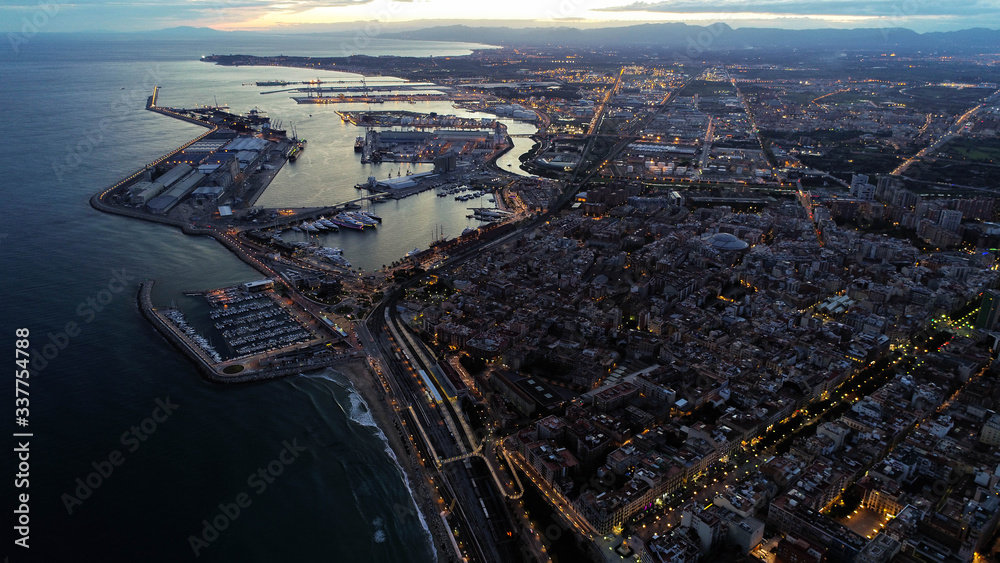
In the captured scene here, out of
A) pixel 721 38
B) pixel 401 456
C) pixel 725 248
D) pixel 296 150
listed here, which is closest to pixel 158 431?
pixel 401 456

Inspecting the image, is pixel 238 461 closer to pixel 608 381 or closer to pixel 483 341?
pixel 483 341

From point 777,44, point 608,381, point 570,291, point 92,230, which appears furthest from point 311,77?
point 777,44

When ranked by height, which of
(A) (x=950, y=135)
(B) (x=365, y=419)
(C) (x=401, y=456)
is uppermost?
(A) (x=950, y=135)

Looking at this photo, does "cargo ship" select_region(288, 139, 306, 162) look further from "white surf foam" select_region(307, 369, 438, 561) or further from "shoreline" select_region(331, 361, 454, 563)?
"white surf foam" select_region(307, 369, 438, 561)

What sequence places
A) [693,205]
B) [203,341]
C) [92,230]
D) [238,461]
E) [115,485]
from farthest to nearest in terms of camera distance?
[693,205], [92,230], [203,341], [238,461], [115,485]

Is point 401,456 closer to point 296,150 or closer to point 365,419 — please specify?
point 365,419

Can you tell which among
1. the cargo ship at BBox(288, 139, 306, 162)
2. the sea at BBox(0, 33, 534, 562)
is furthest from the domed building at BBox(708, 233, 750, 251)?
the cargo ship at BBox(288, 139, 306, 162)

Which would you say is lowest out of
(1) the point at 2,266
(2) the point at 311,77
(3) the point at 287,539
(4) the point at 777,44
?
(3) the point at 287,539

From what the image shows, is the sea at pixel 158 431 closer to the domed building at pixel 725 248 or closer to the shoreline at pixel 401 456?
the shoreline at pixel 401 456
